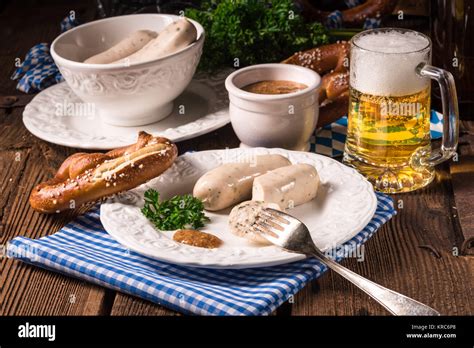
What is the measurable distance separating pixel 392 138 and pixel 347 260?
0.37 meters

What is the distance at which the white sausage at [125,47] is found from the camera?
2133mm

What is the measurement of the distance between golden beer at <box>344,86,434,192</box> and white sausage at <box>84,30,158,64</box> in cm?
62

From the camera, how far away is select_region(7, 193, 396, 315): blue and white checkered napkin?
1.42 m

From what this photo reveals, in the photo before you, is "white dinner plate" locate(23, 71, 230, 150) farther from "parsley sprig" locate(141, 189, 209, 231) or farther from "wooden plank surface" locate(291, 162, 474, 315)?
"wooden plank surface" locate(291, 162, 474, 315)

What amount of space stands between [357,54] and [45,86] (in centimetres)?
109

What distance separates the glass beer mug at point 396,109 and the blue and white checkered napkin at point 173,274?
201 mm

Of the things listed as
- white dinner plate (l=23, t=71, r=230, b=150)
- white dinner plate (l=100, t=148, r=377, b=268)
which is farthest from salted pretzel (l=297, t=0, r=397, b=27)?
white dinner plate (l=100, t=148, r=377, b=268)

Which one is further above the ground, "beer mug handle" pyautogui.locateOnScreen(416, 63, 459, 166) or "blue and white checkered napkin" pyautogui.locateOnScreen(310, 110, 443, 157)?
"beer mug handle" pyautogui.locateOnScreen(416, 63, 459, 166)

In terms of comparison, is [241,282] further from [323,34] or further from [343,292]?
[323,34]

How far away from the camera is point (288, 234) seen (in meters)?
1.52

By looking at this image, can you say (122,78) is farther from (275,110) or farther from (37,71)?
(37,71)

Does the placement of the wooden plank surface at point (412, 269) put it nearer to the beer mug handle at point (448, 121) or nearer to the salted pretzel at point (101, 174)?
the beer mug handle at point (448, 121)

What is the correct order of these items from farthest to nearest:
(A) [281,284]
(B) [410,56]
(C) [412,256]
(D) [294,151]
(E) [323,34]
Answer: (E) [323,34] → (D) [294,151] → (B) [410,56] → (C) [412,256] → (A) [281,284]
